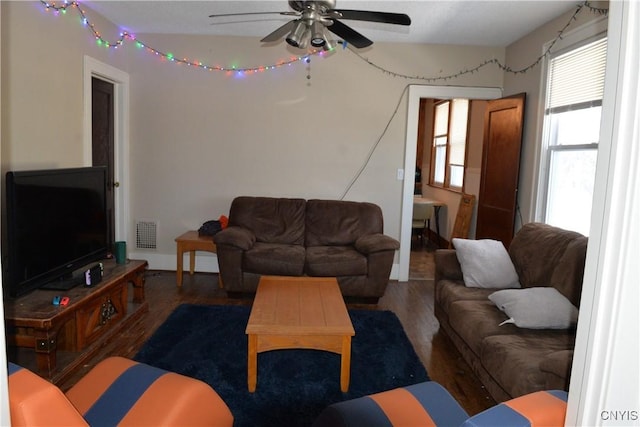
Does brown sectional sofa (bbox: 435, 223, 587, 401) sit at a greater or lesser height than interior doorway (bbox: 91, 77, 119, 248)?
lesser

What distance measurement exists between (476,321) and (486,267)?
0.67 metres

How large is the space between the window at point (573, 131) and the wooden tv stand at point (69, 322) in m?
3.43

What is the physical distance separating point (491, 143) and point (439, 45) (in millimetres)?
1191

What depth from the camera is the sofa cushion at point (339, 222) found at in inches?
186

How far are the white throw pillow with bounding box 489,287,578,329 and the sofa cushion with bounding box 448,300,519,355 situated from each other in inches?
2.6

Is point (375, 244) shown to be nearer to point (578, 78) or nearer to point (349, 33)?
point (349, 33)

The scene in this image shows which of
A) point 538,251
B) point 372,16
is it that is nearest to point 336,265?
point 538,251

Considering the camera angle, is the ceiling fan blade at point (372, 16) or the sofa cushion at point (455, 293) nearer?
the ceiling fan blade at point (372, 16)

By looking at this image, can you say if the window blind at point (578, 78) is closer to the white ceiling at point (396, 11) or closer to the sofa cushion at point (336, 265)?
the white ceiling at point (396, 11)

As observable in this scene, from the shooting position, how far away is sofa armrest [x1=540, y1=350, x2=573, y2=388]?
1.85 meters

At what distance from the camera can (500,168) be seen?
4730 mm

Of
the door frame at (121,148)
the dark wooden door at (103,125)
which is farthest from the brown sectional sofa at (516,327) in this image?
the door frame at (121,148)

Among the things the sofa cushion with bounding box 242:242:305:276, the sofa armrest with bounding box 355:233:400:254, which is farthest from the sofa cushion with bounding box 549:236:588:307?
the sofa cushion with bounding box 242:242:305:276

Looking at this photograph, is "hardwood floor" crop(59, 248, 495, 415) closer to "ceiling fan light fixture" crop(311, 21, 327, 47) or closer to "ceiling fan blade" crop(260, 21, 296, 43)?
"ceiling fan light fixture" crop(311, 21, 327, 47)
